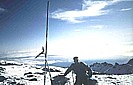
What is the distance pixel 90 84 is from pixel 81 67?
579 millimetres

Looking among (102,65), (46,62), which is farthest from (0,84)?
(102,65)

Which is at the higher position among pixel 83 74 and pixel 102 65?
pixel 83 74

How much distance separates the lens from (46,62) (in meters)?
6.68

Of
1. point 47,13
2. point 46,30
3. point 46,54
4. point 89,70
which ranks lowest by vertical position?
point 89,70

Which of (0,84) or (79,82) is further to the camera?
(0,84)

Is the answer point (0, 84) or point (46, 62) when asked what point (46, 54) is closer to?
point (46, 62)

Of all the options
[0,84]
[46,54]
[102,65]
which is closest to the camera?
[46,54]

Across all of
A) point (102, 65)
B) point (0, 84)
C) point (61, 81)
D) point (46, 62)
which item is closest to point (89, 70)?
point (61, 81)

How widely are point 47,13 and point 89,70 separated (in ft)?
6.98

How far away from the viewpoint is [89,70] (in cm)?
655

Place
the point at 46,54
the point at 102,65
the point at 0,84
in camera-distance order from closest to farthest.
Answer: the point at 46,54 < the point at 0,84 < the point at 102,65

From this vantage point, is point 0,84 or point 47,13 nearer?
point 47,13

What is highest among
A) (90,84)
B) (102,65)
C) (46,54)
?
(46,54)

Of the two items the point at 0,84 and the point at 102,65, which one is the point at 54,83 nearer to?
the point at 0,84
